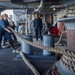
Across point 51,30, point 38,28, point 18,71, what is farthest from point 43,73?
point 51,30

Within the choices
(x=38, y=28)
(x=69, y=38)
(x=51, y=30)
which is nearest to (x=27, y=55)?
(x=69, y=38)

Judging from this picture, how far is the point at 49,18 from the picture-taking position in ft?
48.6

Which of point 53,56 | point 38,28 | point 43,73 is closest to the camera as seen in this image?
point 43,73

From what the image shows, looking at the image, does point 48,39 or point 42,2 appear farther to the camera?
point 42,2

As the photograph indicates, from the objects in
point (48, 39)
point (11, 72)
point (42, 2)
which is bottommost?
point (11, 72)

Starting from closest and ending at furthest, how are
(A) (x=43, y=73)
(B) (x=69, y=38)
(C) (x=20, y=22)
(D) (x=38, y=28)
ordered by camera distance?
(B) (x=69, y=38)
(A) (x=43, y=73)
(D) (x=38, y=28)
(C) (x=20, y=22)

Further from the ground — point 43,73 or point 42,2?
point 42,2

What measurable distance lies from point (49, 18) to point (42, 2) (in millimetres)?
10343

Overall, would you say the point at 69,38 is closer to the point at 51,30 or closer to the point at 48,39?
the point at 48,39

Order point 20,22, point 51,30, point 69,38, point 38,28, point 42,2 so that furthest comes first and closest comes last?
point 20,22 → point 51,30 → point 38,28 → point 42,2 → point 69,38

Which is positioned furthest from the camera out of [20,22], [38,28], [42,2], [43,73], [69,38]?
[20,22]

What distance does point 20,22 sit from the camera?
14.6 metres

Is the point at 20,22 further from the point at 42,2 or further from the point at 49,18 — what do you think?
the point at 42,2

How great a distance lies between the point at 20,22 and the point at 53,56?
11729 mm
